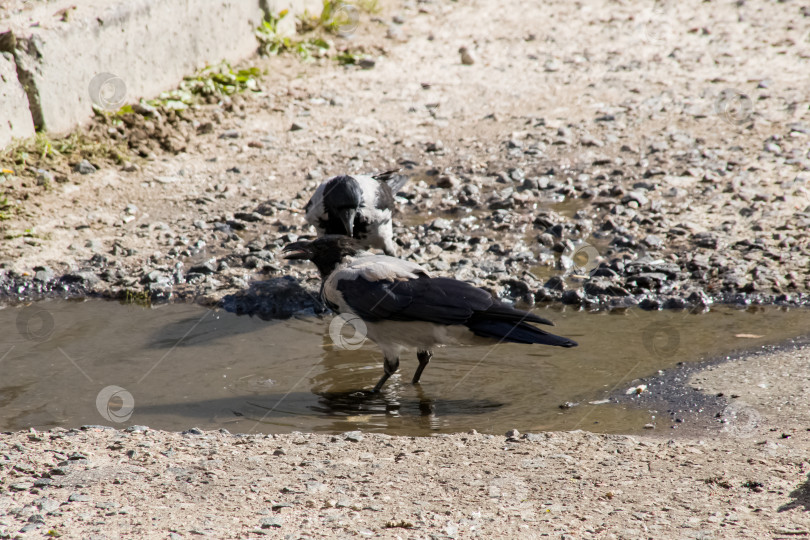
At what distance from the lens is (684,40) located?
11.0m

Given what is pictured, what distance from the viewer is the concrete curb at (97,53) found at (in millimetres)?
7633

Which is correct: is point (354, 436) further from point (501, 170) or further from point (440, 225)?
point (501, 170)

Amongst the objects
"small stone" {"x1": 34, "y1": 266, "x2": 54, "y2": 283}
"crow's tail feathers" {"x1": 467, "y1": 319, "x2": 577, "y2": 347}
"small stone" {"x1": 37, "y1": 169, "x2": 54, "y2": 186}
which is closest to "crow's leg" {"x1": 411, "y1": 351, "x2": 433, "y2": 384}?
"crow's tail feathers" {"x1": 467, "y1": 319, "x2": 577, "y2": 347}

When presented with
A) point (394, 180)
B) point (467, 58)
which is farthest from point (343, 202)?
point (467, 58)

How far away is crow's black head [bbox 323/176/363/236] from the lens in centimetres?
630

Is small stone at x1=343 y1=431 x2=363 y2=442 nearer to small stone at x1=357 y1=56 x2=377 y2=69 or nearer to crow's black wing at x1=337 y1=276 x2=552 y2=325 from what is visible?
crow's black wing at x1=337 y1=276 x2=552 y2=325

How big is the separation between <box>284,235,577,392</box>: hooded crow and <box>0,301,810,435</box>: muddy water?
0.30m

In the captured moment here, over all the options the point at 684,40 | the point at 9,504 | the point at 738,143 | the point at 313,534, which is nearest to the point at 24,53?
the point at 9,504

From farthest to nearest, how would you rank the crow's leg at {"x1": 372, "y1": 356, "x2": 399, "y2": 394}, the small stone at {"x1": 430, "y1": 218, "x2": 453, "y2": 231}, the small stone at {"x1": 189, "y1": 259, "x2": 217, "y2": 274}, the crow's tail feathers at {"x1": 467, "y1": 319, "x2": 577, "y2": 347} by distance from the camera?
the small stone at {"x1": 430, "y1": 218, "x2": 453, "y2": 231} < the small stone at {"x1": 189, "y1": 259, "x2": 217, "y2": 274} < the crow's leg at {"x1": 372, "y1": 356, "x2": 399, "y2": 394} < the crow's tail feathers at {"x1": 467, "y1": 319, "x2": 577, "y2": 347}

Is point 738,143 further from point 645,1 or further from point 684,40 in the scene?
point 645,1

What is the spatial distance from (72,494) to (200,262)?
130 inches

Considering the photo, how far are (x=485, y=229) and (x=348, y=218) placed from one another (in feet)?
4.68

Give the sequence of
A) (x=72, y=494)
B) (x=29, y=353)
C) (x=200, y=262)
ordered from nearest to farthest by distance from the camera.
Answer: (x=72, y=494)
(x=29, y=353)
(x=200, y=262)

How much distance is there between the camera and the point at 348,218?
6289 mm
